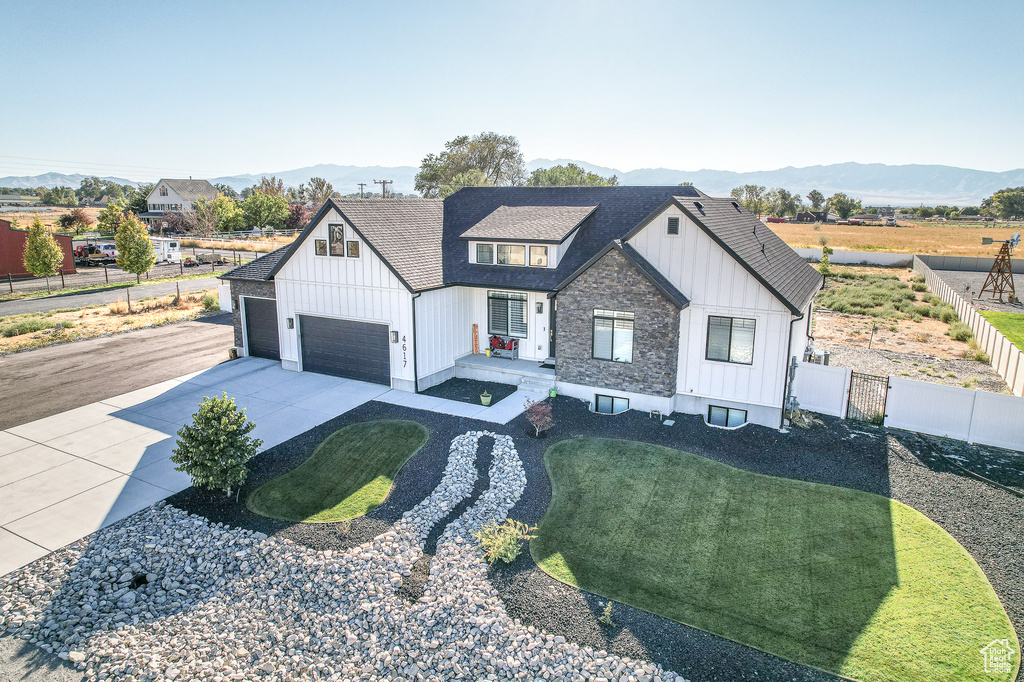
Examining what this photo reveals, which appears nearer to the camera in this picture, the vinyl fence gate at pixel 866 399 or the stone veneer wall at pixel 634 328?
the vinyl fence gate at pixel 866 399

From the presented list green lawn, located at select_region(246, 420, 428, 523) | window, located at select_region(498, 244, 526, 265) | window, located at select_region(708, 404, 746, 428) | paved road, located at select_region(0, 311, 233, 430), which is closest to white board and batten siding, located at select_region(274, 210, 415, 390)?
green lawn, located at select_region(246, 420, 428, 523)

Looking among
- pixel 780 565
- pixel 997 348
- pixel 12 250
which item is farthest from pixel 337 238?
pixel 12 250

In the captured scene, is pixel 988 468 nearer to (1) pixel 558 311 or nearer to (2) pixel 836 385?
(2) pixel 836 385

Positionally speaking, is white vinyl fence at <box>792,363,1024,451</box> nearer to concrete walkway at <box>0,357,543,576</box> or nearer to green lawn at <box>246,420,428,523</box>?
concrete walkway at <box>0,357,543,576</box>

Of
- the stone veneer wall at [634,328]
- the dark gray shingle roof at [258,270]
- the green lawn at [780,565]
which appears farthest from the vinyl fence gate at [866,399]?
the dark gray shingle roof at [258,270]

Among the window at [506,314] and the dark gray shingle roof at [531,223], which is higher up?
the dark gray shingle roof at [531,223]

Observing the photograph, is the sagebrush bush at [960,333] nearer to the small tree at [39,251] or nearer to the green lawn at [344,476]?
the green lawn at [344,476]
